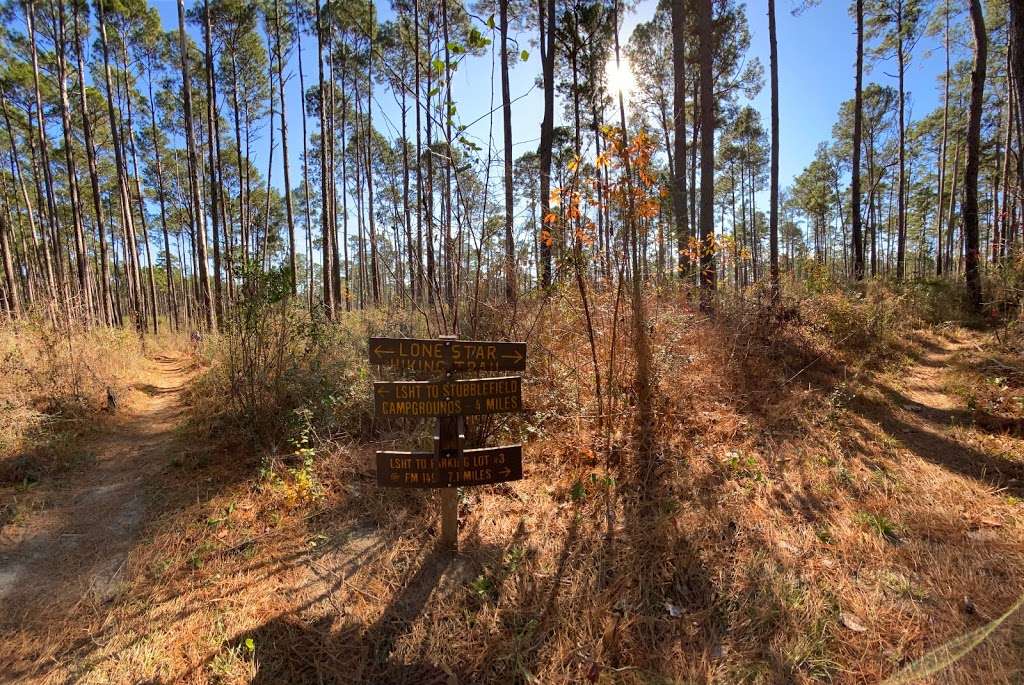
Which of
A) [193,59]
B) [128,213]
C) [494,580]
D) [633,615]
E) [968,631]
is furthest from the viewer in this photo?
[193,59]

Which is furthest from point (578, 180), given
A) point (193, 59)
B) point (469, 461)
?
point (193, 59)

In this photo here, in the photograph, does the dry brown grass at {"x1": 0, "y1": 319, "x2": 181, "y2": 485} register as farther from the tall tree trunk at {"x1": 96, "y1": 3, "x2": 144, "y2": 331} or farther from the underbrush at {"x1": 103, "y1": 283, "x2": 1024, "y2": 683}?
the tall tree trunk at {"x1": 96, "y1": 3, "x2": 144, "y2": 331}

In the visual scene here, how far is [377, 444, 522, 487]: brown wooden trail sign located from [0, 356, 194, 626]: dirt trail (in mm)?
1861

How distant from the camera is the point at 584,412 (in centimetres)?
417

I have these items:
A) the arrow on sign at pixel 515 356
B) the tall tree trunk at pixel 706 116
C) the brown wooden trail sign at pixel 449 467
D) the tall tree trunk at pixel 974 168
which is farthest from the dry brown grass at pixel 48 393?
the tall tree trunk at pixel 974 168

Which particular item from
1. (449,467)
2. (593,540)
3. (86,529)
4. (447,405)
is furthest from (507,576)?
(86,529)

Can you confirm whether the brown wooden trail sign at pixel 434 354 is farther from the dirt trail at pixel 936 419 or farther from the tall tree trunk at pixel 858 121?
the tall tree trunk at pixel 858 121

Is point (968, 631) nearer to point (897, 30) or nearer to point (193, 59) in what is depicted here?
point (897, 30)

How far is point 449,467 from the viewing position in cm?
269

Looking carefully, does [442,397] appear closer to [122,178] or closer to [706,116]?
[706,116]

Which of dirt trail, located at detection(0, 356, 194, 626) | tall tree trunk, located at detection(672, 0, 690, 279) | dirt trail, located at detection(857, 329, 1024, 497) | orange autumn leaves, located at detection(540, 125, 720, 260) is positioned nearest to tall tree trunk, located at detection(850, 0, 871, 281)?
tall tree trunk, located at detection(672, 0, 690, 279)

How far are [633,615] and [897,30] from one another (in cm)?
2038

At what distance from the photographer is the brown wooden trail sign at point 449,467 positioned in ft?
8.65

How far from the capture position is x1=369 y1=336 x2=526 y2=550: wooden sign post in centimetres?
263
